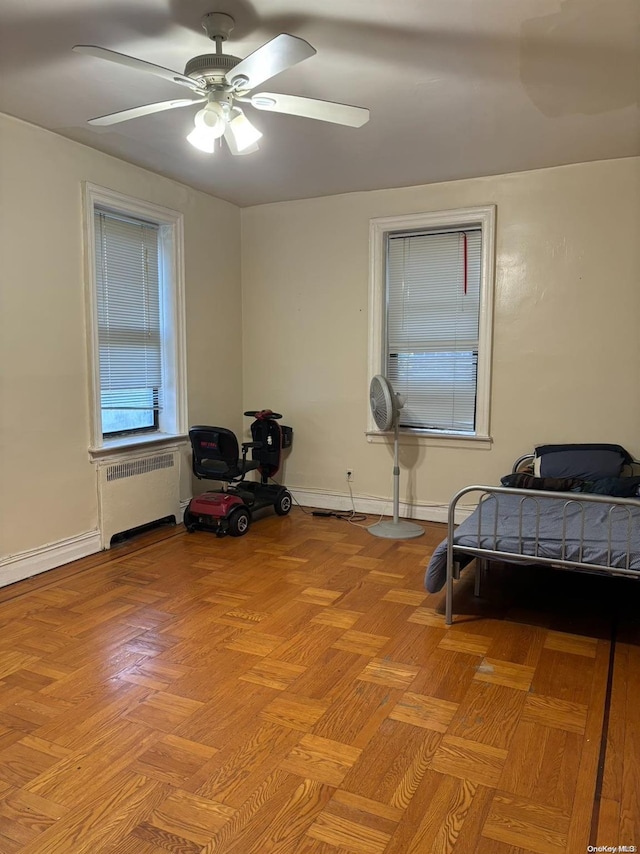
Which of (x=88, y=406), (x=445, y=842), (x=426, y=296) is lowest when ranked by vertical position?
(x=445, y=842)

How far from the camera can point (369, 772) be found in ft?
6.49

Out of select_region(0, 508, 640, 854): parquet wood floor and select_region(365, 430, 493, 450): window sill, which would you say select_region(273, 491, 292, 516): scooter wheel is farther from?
select_region(0, 508, 640, 854): parquet wood floor

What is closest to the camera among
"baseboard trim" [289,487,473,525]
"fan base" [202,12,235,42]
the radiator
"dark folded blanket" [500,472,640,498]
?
"fan base" [202,12,235,42]

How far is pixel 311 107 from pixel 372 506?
326 centimetres

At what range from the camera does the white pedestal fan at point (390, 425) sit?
437 cm

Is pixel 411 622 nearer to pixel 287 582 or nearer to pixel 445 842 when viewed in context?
pixel 287 582

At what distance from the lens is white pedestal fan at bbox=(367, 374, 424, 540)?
4.37 metres

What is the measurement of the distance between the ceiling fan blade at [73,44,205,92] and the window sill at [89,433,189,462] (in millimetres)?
2424

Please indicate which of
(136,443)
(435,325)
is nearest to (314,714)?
(136,443)

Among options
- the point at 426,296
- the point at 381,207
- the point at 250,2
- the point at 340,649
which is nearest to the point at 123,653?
the point at 340,649

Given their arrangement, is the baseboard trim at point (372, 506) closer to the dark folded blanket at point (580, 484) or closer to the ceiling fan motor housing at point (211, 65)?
the dark folded blanket at point (580, 484)

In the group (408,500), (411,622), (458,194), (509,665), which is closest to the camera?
(509,665)

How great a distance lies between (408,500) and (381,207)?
7.71 feet

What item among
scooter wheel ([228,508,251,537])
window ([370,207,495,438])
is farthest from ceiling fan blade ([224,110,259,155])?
scooter wheel ([228,508,251,537])
